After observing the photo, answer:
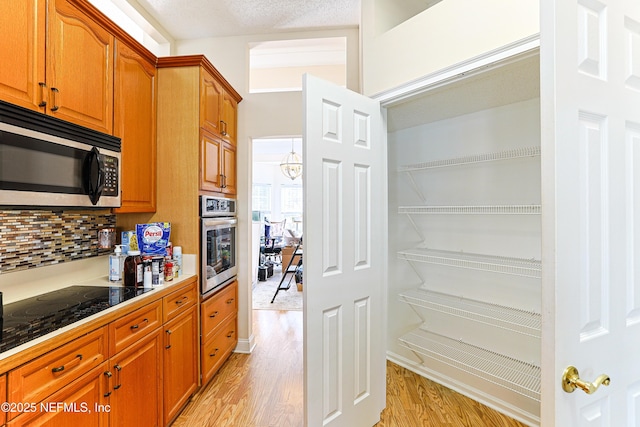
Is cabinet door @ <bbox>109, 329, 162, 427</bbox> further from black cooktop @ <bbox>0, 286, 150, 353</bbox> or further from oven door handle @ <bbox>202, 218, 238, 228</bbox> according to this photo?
oven door handle @ <bbox>202, 218, 238, 228</bbox>

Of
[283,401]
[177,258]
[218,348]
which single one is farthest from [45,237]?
[283,401]

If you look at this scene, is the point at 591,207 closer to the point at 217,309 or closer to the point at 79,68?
the point at 79,68

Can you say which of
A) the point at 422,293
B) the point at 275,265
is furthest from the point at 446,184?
the point at 275,265

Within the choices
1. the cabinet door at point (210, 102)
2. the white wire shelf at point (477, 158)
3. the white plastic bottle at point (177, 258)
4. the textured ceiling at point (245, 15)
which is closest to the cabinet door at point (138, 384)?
the white plastic bottle at point (177, 258)

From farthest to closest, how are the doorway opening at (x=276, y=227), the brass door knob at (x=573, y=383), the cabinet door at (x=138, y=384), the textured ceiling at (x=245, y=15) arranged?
the doorway opening at (x=276, y=227) → the textured ceiling at (x=245, y=15) → the cabinet door at (x=138, y=384) → the brass door knob at (x=573, y=383)

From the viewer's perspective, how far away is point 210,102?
2504 mm

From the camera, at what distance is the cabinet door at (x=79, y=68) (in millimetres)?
1511

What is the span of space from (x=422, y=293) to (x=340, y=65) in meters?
3.06

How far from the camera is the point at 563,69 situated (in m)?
0.80

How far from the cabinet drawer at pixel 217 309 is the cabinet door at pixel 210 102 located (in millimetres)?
1365

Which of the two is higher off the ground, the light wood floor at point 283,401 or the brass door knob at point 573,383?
the brass door knob at point 573,383

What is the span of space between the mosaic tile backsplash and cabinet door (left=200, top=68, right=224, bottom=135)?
39.6 inches

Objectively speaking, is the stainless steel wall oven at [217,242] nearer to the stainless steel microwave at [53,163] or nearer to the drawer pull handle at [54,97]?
the stainless steel microwave at [53,163]

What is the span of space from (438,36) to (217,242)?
211 centimetres
